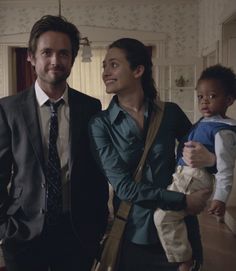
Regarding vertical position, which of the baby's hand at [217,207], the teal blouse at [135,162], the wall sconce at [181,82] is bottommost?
the baby's hand at [217,207]

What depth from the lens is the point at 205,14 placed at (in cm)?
551

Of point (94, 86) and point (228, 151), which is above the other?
point (94, 86)

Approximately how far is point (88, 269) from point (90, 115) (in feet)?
2.03

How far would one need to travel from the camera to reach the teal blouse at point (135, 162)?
4.10 feet

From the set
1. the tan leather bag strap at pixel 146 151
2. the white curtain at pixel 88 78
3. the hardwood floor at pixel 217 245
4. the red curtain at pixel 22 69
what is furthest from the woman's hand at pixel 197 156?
the red curtain at pixel 22 69

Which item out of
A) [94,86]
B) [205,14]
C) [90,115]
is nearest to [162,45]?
[205,14]

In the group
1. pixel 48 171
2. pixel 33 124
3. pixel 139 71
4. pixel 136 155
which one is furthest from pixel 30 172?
pixel 139 71

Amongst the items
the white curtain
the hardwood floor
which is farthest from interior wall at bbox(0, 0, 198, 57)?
the hardwood floor

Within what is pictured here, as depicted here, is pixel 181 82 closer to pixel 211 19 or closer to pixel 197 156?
pixel 211 19

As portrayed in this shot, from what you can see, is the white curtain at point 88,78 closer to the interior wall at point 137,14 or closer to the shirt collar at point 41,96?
the interior wall at point 137,14

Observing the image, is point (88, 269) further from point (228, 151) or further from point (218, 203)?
point (228, 151)

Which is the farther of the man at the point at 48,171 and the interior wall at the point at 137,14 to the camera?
the interior wall at the point at 137,14

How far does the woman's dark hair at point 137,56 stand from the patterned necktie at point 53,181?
0.38 m

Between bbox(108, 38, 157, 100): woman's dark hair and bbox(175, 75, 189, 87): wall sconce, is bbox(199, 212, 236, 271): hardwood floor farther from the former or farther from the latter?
bbox(175, 75, 189, 87): wall sconce
